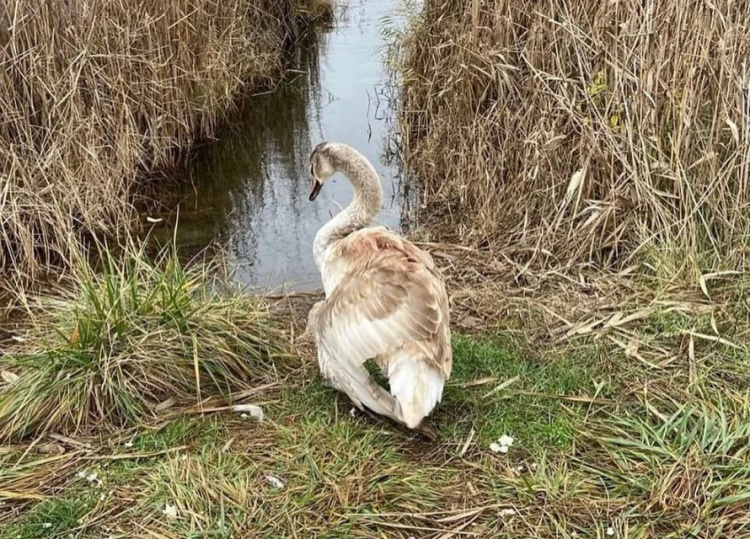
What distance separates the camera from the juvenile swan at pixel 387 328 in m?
3.21

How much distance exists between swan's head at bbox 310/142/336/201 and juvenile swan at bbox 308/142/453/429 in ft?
2.53

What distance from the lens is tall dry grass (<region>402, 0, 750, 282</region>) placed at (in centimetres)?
442

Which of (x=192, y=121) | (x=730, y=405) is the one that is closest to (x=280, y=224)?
(x=192, y=121)

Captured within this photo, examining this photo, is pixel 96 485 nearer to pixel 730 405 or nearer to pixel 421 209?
pixel 730 405

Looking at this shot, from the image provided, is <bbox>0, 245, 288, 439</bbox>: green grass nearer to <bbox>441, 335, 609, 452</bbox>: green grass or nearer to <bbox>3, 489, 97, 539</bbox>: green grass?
<bbox>3, 489, 97, 539</bbox>: green grass

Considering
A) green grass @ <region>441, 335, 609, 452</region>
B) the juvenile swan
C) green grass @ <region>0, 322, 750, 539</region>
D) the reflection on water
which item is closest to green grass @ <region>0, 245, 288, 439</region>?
green grass @ <region>0, 322, 750, 539</region>

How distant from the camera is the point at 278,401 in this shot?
384 cm

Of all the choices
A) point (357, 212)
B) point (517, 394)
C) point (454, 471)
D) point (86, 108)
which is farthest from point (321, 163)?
point (86, 108)

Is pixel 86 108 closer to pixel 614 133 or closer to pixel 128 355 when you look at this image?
pixel 128 355

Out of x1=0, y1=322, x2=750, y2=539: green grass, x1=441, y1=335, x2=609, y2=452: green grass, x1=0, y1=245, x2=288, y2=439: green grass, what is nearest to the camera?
x1=0, y1=322, x2=750, y2=539: green grass

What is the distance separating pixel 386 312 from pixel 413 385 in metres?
0.33

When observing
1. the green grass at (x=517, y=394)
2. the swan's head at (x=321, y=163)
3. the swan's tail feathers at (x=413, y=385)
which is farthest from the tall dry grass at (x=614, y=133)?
the swan's tail feathers at (x=413, y=385)

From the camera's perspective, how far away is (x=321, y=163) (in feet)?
15.3

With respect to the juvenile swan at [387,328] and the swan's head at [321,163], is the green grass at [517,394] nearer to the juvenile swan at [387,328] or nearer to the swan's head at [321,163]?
the juvenile swan at [387,328]
